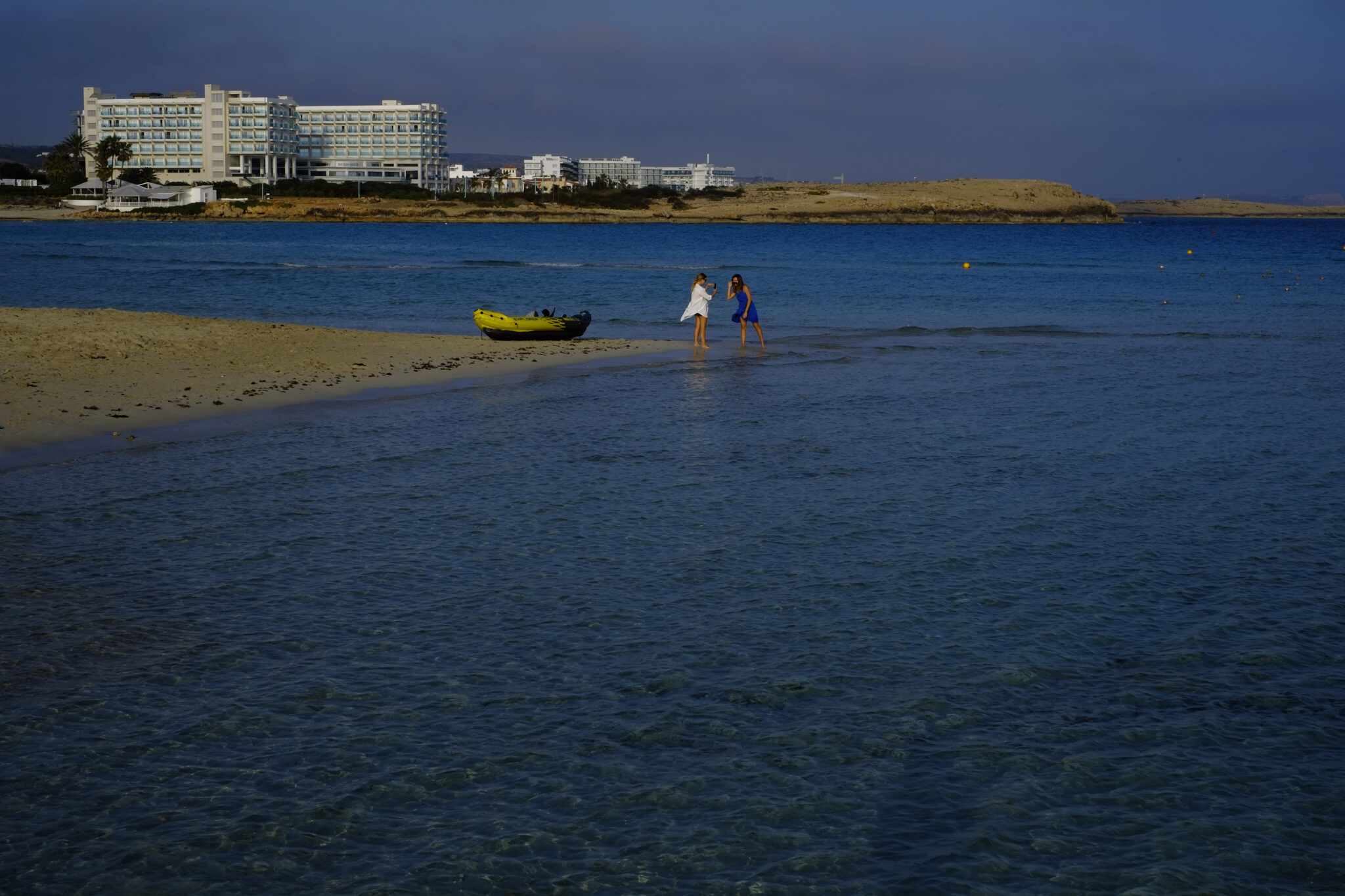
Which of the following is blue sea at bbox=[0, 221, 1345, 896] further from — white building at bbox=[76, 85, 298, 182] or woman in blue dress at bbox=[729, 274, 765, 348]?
white building at bbox=[76, 85, 298, 182]

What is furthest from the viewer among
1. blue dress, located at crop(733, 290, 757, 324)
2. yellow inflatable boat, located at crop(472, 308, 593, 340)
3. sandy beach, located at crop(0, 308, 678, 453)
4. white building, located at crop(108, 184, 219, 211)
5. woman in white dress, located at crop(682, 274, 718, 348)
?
white building, located at crop(108, 184, 219, 211)

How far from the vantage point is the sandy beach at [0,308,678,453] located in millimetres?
16547

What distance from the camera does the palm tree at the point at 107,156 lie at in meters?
162

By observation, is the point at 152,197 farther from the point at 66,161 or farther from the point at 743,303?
the point at 743,303

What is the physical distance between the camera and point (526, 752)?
6.74m

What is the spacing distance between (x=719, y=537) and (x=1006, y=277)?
53040mm

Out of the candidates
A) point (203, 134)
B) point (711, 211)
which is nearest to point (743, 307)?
point (711, 211)

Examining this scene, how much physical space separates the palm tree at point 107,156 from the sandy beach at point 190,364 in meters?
146

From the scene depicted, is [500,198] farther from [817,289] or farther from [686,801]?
[686,801]

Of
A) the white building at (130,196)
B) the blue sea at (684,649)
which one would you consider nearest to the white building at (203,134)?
the white building at (130,196)

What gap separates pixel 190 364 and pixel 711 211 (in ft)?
525

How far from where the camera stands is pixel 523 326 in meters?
27.5

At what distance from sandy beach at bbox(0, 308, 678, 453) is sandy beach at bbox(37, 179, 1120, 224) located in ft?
401

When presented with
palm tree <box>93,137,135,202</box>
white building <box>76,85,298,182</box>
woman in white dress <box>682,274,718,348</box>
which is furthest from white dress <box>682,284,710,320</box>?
white building <box>76,85,298,182</box>
